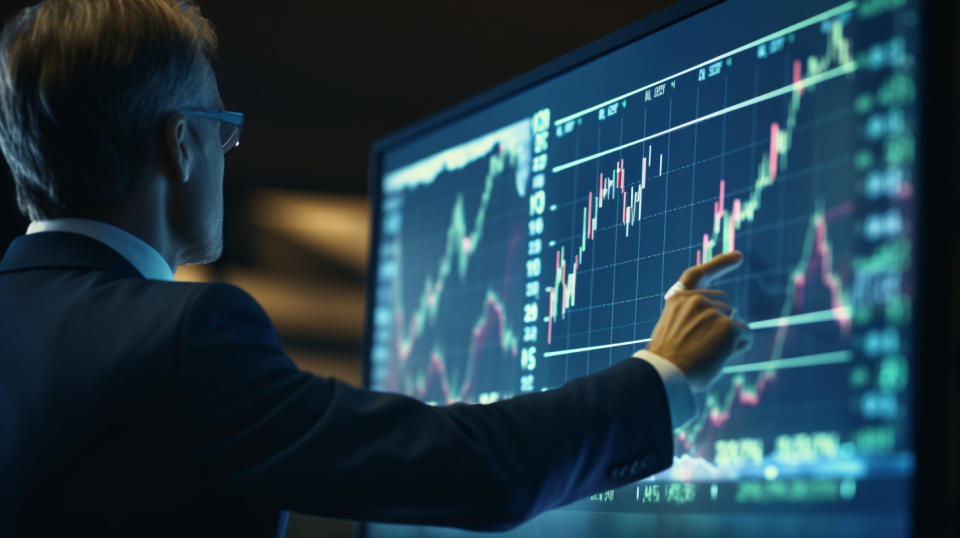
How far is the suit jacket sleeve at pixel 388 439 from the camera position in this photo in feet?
3.43

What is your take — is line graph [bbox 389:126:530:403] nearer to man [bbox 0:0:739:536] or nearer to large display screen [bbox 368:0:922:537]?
large display screen [bbox 368:0:922:537]

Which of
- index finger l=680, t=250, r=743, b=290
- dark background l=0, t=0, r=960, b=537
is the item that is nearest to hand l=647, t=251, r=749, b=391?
index finger l=680, t=250, r=743, b=290

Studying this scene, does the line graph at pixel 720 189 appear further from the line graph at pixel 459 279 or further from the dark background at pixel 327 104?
the dark background at pixel 327 104

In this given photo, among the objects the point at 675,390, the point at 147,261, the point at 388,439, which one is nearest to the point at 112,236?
the point at 147,261

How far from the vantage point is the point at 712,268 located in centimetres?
114

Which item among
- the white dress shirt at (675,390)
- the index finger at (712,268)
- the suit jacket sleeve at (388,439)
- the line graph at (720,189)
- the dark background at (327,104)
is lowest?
the suit jacket sleeve at (388,439)

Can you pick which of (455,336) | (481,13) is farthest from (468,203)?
(481,13)

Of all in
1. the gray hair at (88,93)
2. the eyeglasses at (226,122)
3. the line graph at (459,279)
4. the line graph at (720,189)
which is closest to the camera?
the line graph at (720,189)

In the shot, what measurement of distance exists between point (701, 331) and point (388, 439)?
0.33 m

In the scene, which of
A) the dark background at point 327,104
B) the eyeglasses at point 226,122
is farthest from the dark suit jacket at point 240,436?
the dark background at point 327,104

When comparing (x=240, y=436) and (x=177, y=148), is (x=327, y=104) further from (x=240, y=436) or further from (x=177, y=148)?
(x=240, y=436)

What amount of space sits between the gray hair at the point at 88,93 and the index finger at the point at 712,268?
0.61m

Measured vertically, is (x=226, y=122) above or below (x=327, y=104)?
below

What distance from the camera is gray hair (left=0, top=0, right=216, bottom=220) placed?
3.89ft
